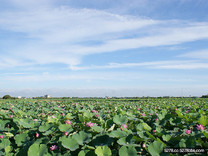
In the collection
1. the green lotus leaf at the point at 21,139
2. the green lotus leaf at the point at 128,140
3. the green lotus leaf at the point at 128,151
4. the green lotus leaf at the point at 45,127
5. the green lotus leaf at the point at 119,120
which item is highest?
the green lotus leaf at the point at 119,120

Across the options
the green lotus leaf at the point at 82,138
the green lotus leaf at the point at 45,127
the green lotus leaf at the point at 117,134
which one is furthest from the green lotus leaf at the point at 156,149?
the green lotus leaf at the point at 45,127

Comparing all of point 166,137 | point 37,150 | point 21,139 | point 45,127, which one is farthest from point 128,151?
point 21,139

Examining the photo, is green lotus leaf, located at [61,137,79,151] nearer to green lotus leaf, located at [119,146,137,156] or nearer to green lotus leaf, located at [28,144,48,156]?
green lotus leaf, located at [28,144,48,156]

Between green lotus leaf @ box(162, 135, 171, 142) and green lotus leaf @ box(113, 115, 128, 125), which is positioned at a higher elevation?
green lotus leaf @ box(113, 115, 128, 125)

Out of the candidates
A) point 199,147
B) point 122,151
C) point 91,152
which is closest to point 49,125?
point 91,152

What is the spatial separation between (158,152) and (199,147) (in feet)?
1.78

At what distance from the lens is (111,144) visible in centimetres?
216

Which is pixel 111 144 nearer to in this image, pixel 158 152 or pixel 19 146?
pixel 158 152

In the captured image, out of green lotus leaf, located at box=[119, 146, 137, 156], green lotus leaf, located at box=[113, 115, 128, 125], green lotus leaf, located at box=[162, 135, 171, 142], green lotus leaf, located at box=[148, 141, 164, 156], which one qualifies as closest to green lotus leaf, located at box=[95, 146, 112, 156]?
green lotus leaf, located at box=[119, 146, 137, 156]

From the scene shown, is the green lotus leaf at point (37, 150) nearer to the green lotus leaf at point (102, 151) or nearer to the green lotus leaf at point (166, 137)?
the green lotus leaf at point (102, 151)

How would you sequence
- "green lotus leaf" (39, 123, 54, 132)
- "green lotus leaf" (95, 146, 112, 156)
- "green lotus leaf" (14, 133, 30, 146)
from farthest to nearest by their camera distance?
"green lotus leaf" (39, 123, 54, 132), "green lotus leaf" (14, 133, 30, 146), "green lotus leaf" (95, 146, 112, 156)

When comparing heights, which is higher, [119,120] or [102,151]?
[119,120]

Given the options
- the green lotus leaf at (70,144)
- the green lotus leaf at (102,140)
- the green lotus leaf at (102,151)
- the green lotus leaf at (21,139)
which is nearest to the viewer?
the green lotus leaf at (102,151)

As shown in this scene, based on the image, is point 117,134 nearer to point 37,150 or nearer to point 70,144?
point 70,144
